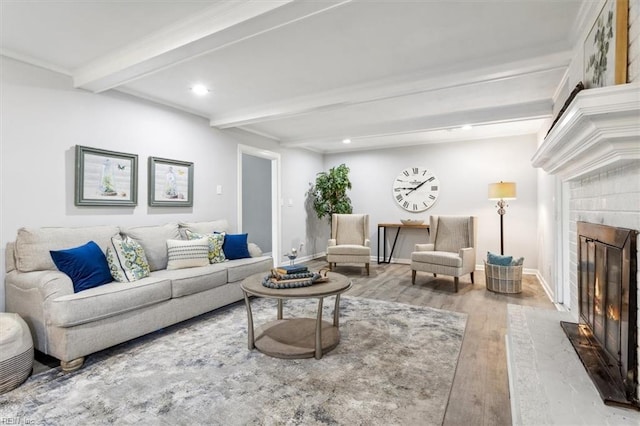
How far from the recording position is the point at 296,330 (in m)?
2.63

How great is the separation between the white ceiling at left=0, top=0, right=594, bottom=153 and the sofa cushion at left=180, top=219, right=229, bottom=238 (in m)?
1.38

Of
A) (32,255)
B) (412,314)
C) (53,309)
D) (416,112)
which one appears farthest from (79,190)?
(416,112)

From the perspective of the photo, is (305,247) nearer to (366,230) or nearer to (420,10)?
(366,230)

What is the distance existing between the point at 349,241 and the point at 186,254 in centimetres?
290

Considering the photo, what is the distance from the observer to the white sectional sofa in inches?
82.9

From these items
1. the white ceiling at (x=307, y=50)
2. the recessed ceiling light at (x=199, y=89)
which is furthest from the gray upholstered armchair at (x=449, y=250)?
the recessed ceiling light at (x=199, y=89)

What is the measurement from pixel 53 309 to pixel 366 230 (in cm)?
411

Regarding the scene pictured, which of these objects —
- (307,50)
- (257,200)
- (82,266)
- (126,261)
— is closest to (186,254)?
(126,261)

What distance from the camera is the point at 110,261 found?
2.65 meters

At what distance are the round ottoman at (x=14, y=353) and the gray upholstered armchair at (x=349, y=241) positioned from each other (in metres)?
3.69

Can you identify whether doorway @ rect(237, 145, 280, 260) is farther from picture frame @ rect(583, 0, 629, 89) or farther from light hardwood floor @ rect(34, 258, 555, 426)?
picture frame @ rect(583, 0, 629, 89)

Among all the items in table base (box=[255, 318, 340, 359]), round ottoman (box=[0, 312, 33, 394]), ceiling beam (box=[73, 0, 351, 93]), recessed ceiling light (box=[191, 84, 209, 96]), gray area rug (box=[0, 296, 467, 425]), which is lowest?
gray area rug (box=[0, 296, 467, 425])

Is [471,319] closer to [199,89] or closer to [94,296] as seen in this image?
[94,296]

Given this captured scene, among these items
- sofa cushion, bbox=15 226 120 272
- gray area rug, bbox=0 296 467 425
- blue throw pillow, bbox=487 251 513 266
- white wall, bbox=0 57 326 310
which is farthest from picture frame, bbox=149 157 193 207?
blue throw pillow, bbox=487 251 513 266
